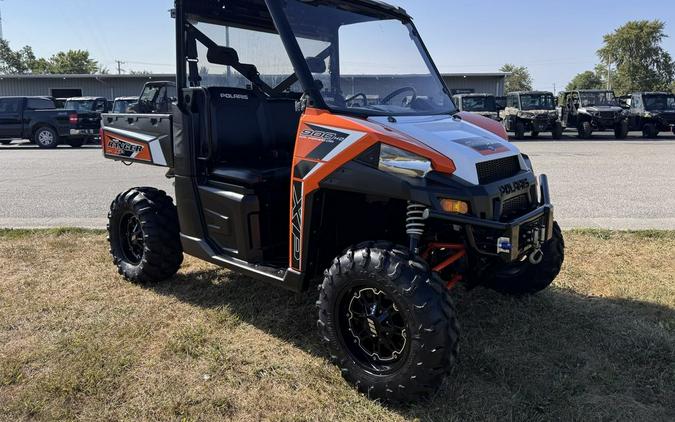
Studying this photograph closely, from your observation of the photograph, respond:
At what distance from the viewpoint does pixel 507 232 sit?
9.50 feet

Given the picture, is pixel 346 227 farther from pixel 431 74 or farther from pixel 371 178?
pixel 431 74

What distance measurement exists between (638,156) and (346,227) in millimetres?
14419

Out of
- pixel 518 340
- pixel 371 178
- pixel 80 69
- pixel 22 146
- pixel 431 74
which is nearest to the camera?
pixel 371 178

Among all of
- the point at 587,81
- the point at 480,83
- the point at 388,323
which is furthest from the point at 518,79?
the point at 388,323

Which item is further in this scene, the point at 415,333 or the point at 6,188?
the point at 6,188

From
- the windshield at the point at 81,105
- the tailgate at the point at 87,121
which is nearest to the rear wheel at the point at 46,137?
the tailgate at the point at 87,121

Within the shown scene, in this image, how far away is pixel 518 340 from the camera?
3.72 metres

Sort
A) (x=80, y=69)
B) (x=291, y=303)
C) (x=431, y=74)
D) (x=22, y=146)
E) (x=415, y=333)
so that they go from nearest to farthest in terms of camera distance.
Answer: (x=415, y=333) → (x=431, y=74) → (x=291, y=303) → (x=22, y=146) → (x=80, y=69)

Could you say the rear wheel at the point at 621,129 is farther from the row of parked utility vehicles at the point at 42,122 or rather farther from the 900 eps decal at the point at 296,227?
the 900 eps decal at the point at 296,227

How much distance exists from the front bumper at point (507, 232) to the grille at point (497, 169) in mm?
257

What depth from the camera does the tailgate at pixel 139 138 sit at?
14.2 feet

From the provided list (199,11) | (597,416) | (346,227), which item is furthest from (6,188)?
(597,416)

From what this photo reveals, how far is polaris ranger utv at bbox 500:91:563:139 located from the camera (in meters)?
22.7

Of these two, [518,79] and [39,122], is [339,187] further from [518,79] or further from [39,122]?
[518,79]
